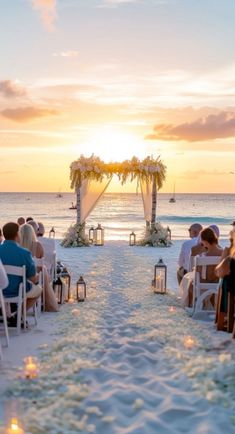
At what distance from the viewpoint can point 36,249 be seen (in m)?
8.80

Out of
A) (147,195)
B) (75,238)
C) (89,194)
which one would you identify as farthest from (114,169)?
(75,238)

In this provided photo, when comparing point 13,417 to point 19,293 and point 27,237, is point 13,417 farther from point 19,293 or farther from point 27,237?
point 27,237

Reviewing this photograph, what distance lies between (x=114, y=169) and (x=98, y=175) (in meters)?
0.67

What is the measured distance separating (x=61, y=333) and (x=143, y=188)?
49.3 ft

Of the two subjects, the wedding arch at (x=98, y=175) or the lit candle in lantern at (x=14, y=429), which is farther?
the wedding arch at (x=98, y=175)

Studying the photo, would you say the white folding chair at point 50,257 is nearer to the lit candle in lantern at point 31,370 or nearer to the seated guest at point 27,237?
the seated guest at point 27,237

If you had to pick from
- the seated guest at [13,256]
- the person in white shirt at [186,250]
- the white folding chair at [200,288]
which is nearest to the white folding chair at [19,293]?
the seated guest at [13,256]

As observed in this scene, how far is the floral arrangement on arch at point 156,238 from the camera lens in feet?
68.7

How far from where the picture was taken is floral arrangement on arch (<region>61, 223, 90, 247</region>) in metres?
20.4

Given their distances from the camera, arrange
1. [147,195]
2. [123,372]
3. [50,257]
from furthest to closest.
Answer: [147,195], [50,257], [123,372]

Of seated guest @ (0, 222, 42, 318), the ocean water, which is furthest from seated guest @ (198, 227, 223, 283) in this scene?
the ocean water

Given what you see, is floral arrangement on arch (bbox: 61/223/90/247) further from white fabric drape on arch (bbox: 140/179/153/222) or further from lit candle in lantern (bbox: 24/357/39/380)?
lit candle in lantern (bbox: 24/357/39/380)

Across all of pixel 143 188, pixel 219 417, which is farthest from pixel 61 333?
pixel 143 188

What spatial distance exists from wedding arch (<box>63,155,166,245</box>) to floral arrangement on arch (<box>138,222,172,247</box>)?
0.18 m
